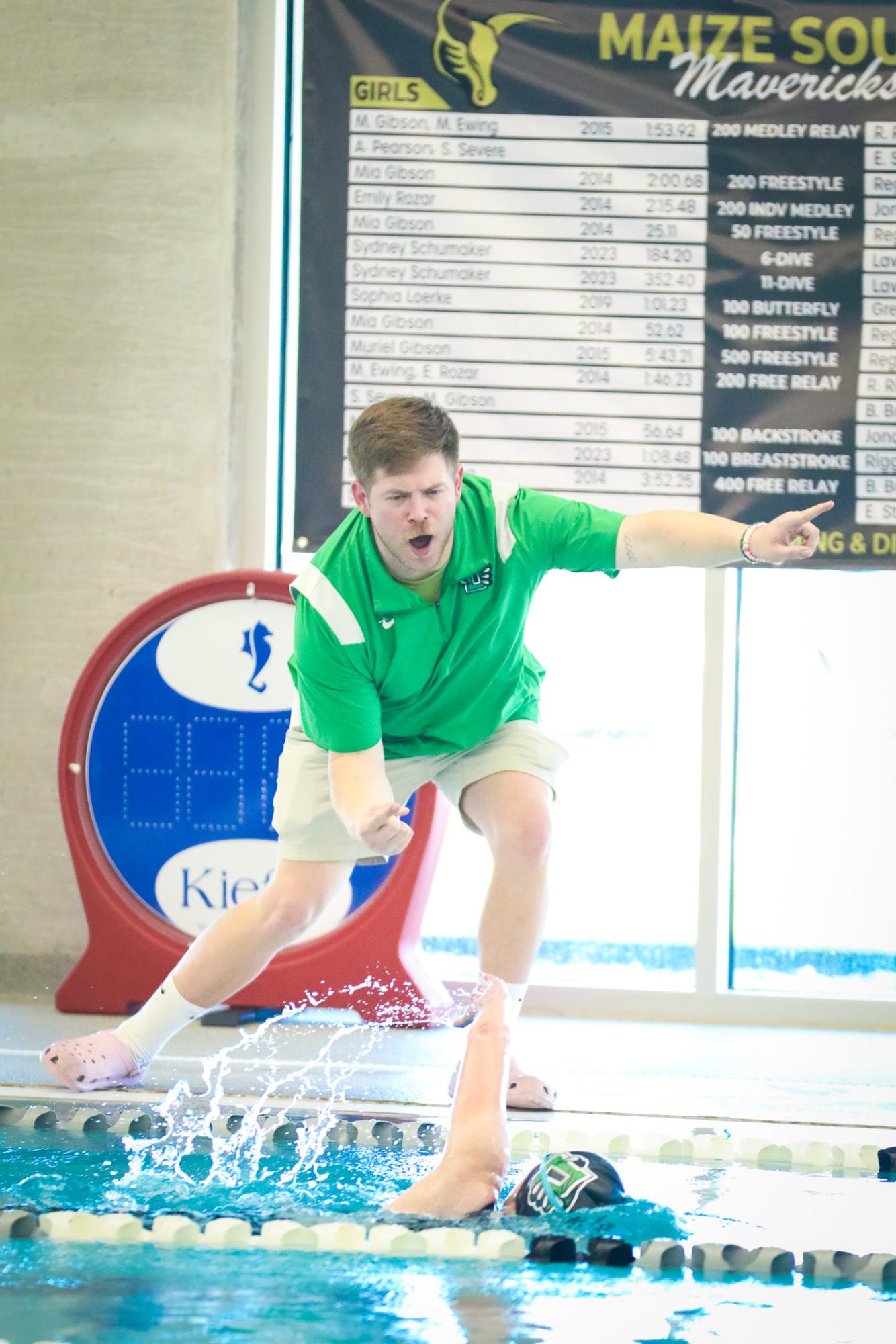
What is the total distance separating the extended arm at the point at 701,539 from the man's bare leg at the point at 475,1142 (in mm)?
881

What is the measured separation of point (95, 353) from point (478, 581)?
222cm

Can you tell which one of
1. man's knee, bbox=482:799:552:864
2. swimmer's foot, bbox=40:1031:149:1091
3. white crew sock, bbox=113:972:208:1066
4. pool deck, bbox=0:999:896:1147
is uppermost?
man's knee, bbox=482:799:552:864

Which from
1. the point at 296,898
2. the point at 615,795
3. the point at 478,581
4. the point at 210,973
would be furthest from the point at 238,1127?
the point at 615,795

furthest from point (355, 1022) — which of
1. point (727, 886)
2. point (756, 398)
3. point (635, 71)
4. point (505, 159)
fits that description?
point (635, 71)

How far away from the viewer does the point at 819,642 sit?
4582 millimetres

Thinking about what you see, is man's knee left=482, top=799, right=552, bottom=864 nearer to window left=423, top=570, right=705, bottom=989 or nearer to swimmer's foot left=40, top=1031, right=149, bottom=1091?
swimmer's foot left=40, top=1031, right=149, bottom=1091

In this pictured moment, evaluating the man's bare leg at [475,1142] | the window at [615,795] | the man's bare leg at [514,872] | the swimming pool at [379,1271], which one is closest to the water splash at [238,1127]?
the swimming pool at [379,1271]

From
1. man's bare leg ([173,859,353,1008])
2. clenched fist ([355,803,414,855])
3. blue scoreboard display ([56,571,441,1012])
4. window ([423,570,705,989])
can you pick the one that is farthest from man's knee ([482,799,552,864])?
window ([423,570,705,989])

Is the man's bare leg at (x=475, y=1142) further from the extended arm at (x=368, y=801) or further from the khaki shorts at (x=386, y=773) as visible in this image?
the khaki shorts at (x=386, y=773)

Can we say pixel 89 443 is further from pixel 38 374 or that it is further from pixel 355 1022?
pixel 355 1022

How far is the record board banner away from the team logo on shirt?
171cm

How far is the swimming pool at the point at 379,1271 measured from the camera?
1861 millimetres

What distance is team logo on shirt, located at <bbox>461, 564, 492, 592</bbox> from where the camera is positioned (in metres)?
2.80

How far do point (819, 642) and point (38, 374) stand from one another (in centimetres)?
247
